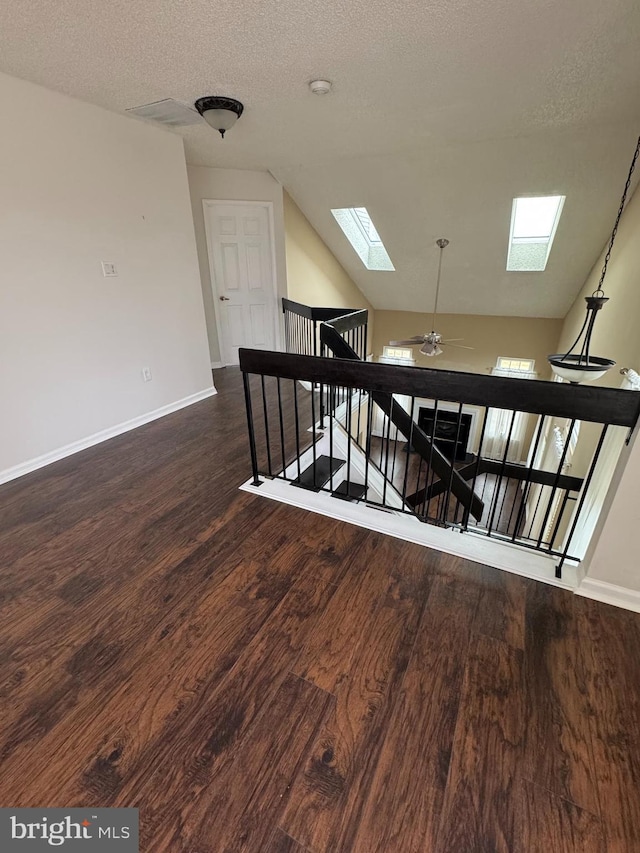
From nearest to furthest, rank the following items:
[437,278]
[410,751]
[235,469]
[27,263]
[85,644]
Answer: [410,751] → [85,644] → [27,263] → [235,469] → [437,278]

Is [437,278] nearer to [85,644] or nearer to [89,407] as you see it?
[89,407]

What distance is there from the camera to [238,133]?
3.40 m

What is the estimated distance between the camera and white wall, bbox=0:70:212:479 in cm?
248

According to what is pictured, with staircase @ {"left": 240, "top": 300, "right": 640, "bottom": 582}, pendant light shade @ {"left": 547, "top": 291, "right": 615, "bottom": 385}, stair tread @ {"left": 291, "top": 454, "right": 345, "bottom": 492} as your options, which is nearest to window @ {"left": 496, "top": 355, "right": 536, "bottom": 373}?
staircase @ {"left": 240, "top": 300, "right": 640, "bottom": 582}

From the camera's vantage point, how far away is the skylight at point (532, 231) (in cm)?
474

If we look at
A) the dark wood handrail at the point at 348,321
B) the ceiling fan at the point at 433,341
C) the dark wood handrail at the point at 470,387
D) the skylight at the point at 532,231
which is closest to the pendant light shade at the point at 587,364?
the dark wood handrail at the point at 470,387

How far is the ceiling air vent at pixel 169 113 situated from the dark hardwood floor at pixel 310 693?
2.93 m

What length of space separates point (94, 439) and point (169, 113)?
2.59 meters

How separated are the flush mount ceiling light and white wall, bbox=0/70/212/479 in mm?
734

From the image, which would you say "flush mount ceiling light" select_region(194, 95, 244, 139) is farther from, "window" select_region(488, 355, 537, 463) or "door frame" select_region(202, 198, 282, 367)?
"window" select_region(488, 355, 537, 463)

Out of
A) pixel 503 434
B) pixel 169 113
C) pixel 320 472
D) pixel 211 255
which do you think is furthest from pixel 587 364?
pixel 503 434

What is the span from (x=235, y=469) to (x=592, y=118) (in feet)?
13.0

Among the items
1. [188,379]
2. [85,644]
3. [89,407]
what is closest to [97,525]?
[85,644]

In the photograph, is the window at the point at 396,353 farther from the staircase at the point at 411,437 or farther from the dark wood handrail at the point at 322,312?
the staircase at the point at 411,437
